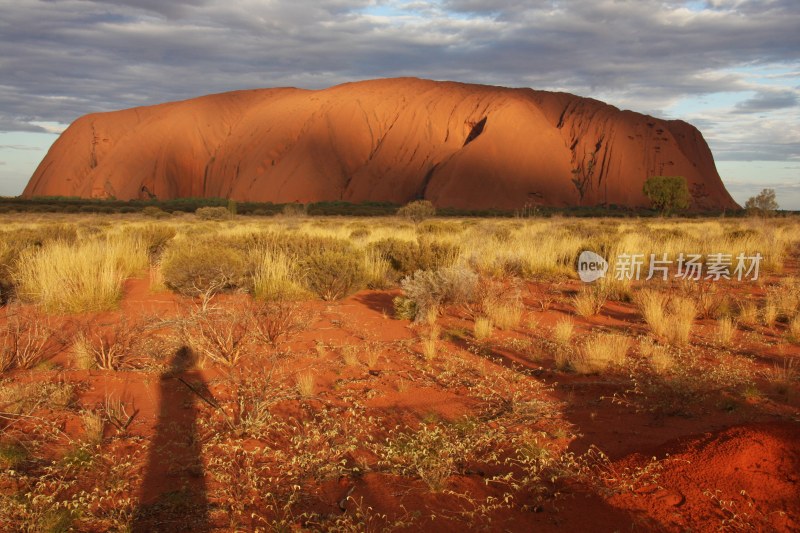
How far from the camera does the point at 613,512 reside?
3025mm

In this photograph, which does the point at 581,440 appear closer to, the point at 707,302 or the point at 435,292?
the point at 435,292

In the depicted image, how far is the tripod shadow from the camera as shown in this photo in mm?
3076

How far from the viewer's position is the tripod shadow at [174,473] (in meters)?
3.08

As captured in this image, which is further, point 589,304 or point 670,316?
point 589,304

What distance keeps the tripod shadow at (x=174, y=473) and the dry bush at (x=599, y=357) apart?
348 centimetres

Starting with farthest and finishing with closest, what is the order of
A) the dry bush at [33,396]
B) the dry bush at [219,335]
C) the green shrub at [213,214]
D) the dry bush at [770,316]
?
the green shrub at [213,214], the dry bush at [770,316], the dry bush at [219,335], the dry bush at [33,396]

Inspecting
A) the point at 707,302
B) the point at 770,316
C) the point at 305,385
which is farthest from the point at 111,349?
the point at 770,316

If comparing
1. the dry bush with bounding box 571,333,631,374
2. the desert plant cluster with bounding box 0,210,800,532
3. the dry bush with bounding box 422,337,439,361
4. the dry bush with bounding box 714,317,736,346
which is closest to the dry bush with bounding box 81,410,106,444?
the desert plant cluster with bounding box 0,210,800,532

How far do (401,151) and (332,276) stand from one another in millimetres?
59889

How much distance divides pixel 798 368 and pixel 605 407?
7.60 ft

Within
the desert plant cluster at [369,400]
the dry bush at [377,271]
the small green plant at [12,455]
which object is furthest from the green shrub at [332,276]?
the small green plant at [12,455]

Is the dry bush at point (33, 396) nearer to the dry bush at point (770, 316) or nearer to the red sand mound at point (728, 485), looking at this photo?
the red sand mound at point (728, 485)

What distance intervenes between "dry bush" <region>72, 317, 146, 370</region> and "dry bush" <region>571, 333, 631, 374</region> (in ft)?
14.1

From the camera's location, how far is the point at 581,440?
3.99m
